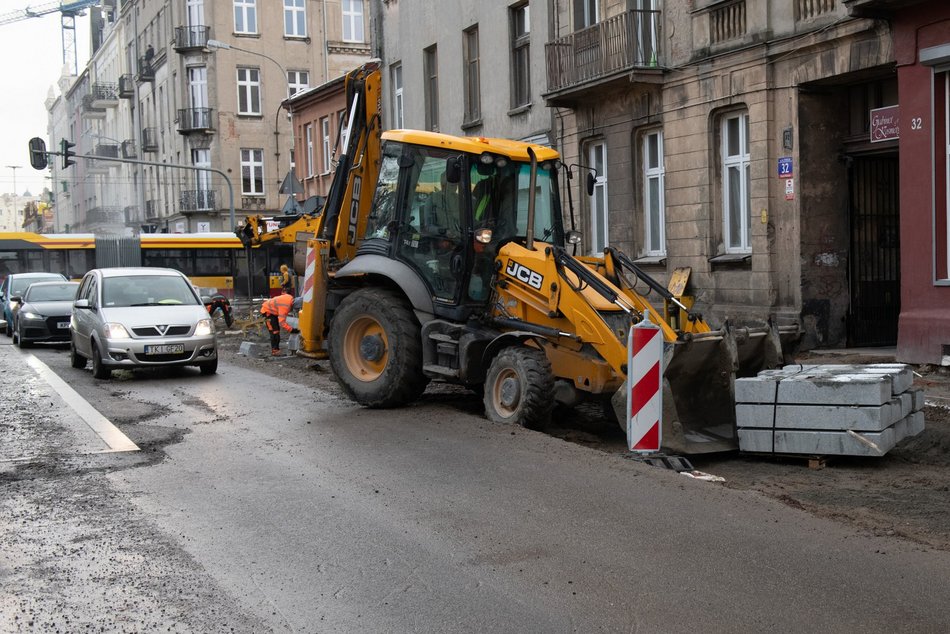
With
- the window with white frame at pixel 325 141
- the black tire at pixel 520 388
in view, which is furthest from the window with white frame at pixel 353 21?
the black tire at pixel 520 388

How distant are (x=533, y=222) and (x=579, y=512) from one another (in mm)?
4791

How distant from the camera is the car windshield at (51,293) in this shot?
79.9 feet

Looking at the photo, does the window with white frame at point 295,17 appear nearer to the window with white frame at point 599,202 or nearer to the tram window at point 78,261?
the tram window at point 78,261

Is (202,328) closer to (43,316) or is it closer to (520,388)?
(520,388)

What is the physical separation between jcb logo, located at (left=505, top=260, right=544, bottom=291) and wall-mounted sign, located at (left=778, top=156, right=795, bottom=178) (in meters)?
7.11

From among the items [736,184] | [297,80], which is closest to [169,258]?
[297,80]

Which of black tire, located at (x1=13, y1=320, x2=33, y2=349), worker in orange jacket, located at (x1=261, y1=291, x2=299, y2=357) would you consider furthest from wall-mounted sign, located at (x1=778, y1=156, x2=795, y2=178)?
black tire, located at (x1=13, y1=320, x2=33, y2=349)

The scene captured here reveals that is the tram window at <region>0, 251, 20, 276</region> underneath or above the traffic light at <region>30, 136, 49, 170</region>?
underneath

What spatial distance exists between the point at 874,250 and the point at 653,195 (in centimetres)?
467

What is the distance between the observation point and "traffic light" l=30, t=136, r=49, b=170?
35.4 m

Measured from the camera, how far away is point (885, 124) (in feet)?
49.5

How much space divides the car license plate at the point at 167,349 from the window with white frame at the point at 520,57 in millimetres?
11276

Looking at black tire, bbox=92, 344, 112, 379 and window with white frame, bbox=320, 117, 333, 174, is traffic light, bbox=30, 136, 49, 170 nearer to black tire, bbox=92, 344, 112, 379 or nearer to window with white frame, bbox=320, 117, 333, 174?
window with white frame, bbox=320, 117, 333, 174

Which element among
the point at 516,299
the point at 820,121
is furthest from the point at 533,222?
the point at 820,121
